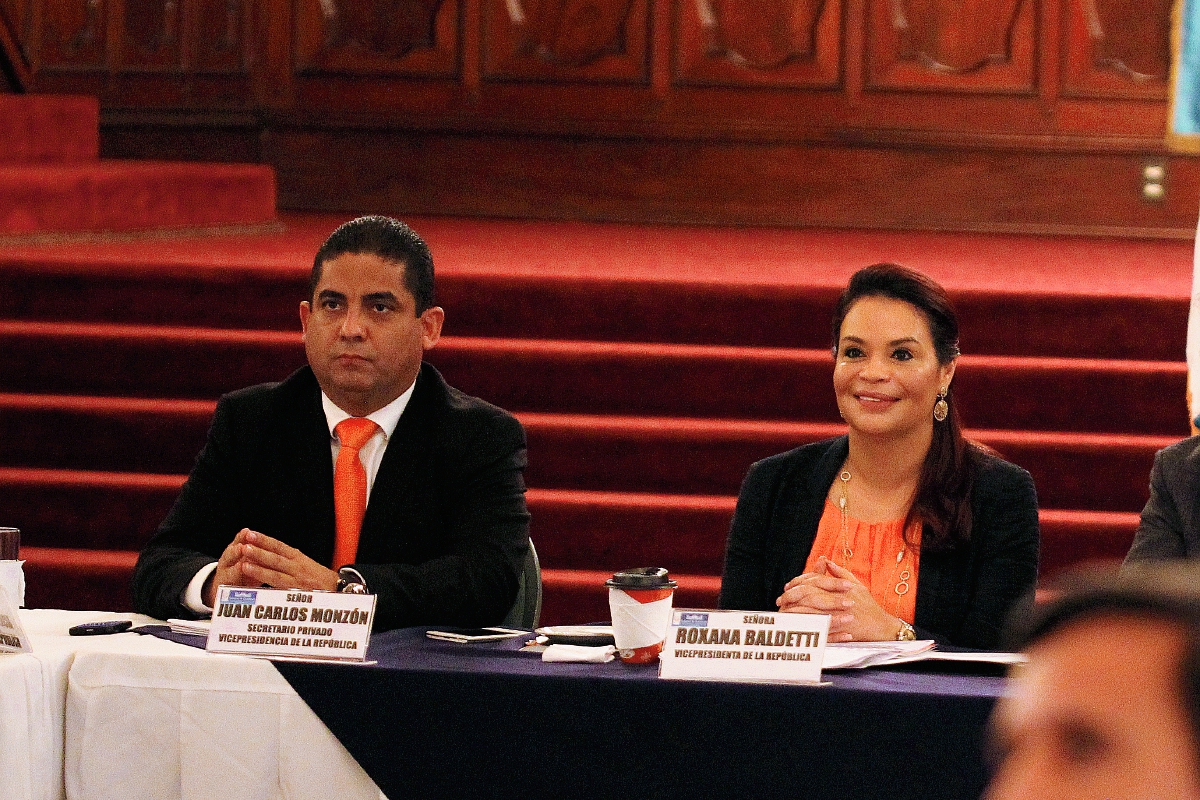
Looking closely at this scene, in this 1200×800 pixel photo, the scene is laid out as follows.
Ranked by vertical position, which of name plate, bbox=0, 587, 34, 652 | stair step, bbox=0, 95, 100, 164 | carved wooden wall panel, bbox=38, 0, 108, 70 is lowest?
name plate, bbox=0, 587, 34, 652

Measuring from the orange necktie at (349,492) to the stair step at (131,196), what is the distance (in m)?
3.19

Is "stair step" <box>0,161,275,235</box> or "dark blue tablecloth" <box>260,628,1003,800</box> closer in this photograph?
"dark blue tablecloth" <box>260,628,1003,800</box>

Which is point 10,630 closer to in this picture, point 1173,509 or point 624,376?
point 1173,509

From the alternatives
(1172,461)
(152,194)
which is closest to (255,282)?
(152,194)

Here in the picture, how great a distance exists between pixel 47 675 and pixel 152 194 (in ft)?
13.5

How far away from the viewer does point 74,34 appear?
22.3ft

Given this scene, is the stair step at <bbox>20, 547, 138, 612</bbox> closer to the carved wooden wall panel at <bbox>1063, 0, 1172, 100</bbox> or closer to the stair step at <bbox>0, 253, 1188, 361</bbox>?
the stair step at <bbox>0, 253, 1188, 361</bbox>

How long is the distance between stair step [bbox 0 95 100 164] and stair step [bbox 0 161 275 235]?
193 mm

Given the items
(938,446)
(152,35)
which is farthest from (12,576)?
(152,35)

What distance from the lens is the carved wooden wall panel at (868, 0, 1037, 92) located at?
6426 millimetres

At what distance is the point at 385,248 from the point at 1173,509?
1189mm


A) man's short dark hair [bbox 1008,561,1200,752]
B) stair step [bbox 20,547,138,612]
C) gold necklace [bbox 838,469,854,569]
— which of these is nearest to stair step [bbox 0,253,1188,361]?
stair step [bbox 20,547,138,612]

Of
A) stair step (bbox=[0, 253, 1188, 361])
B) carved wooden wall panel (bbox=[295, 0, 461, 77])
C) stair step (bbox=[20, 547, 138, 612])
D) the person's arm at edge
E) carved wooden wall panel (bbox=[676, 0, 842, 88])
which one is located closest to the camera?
the person's arm at edge

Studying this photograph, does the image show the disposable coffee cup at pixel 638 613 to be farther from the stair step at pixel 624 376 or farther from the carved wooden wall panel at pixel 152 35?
the carved wooden wall panel at pixel 152 35
